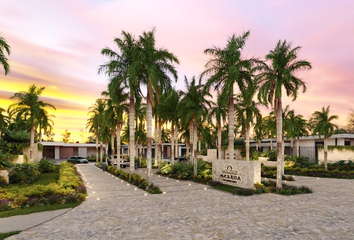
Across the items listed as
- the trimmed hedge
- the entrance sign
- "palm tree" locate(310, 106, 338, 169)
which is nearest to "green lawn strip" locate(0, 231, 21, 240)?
the trimmed hedge

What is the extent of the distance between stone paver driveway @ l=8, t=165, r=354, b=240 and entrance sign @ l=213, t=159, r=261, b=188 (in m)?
2.65

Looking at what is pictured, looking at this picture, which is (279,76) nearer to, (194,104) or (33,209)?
(194,104)

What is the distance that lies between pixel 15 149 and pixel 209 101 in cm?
2449

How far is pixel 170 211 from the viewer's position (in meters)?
11.6

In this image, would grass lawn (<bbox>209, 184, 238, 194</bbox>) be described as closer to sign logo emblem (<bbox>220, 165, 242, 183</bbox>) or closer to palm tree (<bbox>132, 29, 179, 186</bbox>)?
sign logo emblem (<bbox>220, 165, 242, 183</bbox>)

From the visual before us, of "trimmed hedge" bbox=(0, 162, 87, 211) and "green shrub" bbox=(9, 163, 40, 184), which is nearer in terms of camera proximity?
"trimmed hedge" bbox=(0, 162, 87, 211)

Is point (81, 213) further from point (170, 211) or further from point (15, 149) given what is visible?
point (15, 149)

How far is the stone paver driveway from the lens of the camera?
8469mm

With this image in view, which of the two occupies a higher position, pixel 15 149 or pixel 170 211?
pixel 15 149

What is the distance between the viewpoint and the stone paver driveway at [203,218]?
8.47m

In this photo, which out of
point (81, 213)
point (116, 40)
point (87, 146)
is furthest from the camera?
point (87, 146)

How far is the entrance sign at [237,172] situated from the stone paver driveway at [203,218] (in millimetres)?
2655

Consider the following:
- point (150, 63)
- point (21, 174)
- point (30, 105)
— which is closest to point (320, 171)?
point (150, 63)

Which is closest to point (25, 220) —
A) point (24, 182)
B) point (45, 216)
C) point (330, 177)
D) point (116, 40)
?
point (45, 216)
